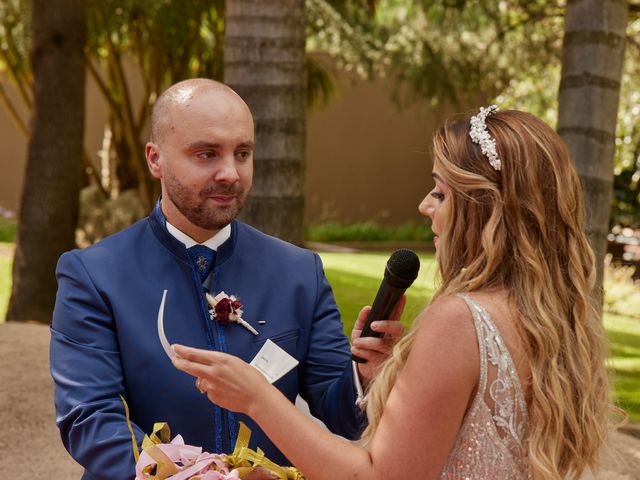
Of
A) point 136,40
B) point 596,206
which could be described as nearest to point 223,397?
point 596,206

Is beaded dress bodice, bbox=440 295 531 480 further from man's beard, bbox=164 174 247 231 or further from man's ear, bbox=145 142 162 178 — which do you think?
man's ear, bbox=145 142 162 178

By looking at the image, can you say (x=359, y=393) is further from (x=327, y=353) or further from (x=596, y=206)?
(x=596, y=206)

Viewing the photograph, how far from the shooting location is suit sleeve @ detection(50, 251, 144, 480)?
2549 millimetres

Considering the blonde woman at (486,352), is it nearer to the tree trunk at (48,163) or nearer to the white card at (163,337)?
the white card at (163,337)

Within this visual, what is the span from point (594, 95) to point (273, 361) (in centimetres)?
387

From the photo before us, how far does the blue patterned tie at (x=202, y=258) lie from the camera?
292cm

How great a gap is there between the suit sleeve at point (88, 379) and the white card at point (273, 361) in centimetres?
37

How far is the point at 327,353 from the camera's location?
3.00m

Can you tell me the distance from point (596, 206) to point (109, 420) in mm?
4151

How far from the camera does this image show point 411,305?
6988mm

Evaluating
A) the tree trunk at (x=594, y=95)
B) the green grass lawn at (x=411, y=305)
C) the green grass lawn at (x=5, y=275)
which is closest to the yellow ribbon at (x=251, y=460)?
the green grass lawn at (x=411, y=305)

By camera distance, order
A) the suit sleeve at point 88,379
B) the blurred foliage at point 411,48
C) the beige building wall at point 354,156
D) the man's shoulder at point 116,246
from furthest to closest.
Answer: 1. the beige building wall at point 354,156
2. the blurred foliage at point 411,48
3. the man's shoulder at point 116,246
4. the suit sleeve at point 88,379

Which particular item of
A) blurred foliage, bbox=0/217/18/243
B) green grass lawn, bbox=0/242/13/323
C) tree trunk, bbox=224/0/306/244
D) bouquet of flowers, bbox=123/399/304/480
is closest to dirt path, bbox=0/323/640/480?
tree trunk, bbox=224/0/306/244

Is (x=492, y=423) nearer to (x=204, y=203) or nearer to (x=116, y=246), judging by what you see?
(x=204, y=203)
